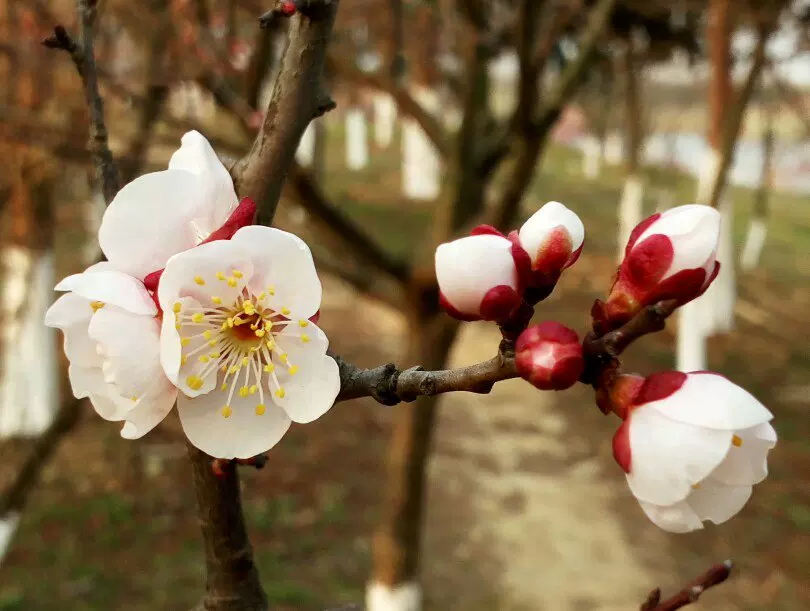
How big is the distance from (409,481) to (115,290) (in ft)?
8.60

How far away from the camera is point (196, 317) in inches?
22.8

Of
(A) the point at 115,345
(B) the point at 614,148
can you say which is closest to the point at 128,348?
(A) the point at 115,345

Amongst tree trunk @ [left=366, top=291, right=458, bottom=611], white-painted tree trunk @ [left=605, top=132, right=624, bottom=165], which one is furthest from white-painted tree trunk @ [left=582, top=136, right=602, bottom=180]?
tree trunk @ [left=366, top=291, right=458, bottom=611]

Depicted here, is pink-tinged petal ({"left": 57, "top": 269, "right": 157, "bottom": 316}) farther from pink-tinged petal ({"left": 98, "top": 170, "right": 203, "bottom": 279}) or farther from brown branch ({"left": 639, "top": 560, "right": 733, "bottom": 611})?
brown branch ({"left": 639, "top": 560, "right": 733, "bottom": 611})

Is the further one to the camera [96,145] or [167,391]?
[96,145]

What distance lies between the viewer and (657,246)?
53cm

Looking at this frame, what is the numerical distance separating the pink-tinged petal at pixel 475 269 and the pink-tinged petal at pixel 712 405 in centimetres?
15

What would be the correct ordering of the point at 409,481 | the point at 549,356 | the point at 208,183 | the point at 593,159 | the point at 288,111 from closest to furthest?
the point at 549,356, the point at 208,183, the point at 288,111, the point at 409,481, the point at 593,159

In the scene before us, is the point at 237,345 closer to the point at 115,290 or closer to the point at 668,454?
the point at 115,290

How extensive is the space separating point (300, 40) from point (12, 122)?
87.6 inches

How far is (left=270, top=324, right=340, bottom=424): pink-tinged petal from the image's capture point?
550mm

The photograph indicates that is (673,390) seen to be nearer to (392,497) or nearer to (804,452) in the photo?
(392,497)

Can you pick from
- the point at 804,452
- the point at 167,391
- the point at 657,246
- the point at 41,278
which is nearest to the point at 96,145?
the point at 167,391

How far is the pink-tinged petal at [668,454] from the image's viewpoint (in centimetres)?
49
